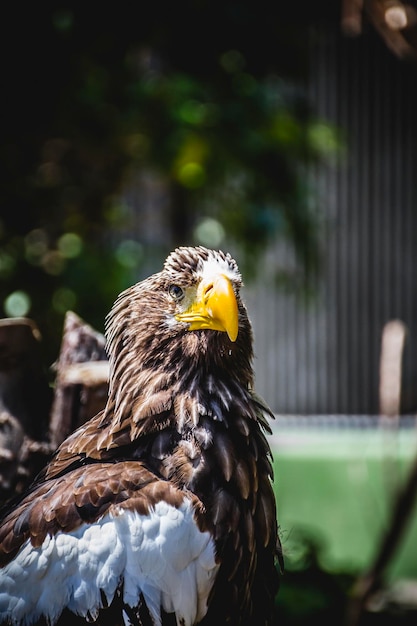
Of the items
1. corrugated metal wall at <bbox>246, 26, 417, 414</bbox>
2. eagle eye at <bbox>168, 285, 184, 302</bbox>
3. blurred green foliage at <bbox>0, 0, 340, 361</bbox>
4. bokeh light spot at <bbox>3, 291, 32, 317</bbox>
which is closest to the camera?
eagle eye at <bbox>168, 285, 184, 302</bbox>

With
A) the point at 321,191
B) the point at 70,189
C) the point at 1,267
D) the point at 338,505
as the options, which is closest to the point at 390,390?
the point at 338,505

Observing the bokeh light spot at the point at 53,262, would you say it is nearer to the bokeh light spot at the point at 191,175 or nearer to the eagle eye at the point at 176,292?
the bokeh light spot at the point at 191,175

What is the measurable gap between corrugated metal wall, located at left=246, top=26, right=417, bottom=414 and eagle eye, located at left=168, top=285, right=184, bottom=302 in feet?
18.3

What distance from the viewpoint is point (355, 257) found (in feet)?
25.5

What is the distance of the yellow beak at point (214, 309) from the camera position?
1.87m

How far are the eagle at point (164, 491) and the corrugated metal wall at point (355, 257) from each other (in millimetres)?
5587

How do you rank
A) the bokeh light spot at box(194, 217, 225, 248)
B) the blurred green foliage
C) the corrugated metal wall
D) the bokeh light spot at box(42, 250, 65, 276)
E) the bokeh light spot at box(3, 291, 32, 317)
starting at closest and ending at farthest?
the bokeh light spot at box(3, 291, 32, 317) < the blurred green foliage < the bokeh light spot at box(42, 250, 65, 276) < the bokeh light spot at box(194, 217, 225, 248) < the corrugated metal wall

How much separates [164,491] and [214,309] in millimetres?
406

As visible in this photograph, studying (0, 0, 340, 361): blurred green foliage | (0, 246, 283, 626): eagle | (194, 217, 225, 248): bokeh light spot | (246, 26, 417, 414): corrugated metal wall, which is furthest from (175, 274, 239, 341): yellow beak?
(246, 26, 417, 414): corrugated metal wall

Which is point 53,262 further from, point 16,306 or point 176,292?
point 176,292

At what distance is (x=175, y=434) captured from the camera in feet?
6.41

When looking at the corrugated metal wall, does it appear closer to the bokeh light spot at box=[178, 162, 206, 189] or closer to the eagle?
the bokeh light spot at box=[178, 162, 206, 189]

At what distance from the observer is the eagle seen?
178cm

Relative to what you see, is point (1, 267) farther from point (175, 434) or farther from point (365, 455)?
point (175, 434)
